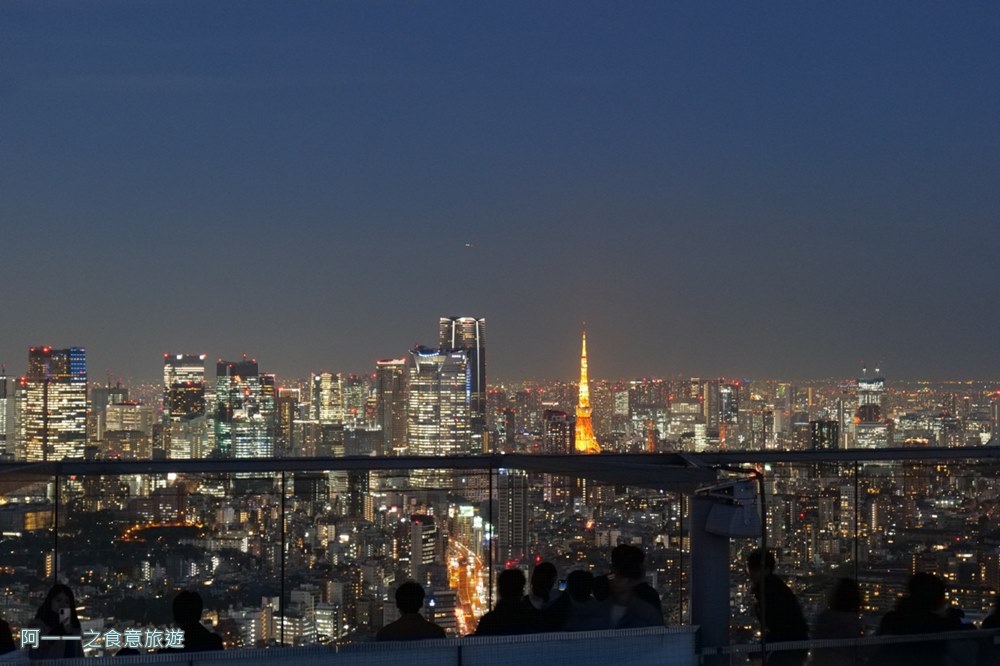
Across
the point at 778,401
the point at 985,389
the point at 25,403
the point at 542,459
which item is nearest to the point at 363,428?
the point at 25,403

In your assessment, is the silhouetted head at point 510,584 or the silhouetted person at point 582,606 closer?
the silhouetted person at point 582,606

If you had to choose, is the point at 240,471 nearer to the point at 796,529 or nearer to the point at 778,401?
the point at 796,529

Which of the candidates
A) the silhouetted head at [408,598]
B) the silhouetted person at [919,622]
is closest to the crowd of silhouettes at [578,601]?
the silhouetted head at [408,598]

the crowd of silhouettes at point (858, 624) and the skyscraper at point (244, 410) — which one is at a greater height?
the skyscraper at point (244, 410)

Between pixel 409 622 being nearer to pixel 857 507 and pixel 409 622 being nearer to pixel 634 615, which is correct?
pixel 634 615

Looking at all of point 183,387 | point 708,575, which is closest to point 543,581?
point 708,575

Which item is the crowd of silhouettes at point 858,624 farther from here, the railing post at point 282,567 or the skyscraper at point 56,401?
the skyscraper at point 56,401

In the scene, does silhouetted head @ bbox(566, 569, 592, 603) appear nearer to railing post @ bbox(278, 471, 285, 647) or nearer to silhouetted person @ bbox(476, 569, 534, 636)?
silhouetted person @ bbox(476, 569, 534, 636)

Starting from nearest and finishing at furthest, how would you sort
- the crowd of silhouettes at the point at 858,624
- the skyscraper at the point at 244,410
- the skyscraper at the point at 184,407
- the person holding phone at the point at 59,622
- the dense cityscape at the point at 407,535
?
the person holding phone at the point at 59,622 → the crowd of silhouettes at the point at 858,624 → the dense cityscape at the point at 407,535 → the skyscraper at the point at 184,407 → the skyscraper at the point at 244,410
